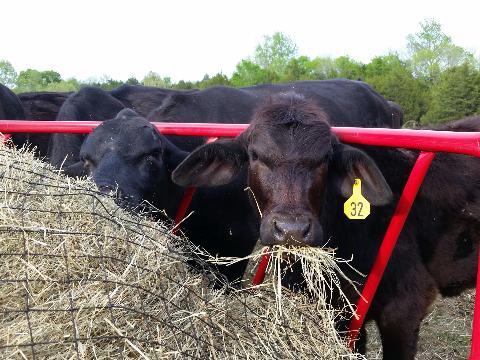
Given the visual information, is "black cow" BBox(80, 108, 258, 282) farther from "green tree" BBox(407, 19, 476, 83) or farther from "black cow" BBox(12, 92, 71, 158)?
"green tree" BBox(407, 19, 476, 83)

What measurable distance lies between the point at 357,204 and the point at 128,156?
1.58m

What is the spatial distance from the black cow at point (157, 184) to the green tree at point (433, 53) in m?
38.0

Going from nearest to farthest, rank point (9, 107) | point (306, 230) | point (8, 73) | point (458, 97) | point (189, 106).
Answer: point (306, 230)
point (189, 106)
point (9, 107)
point (458, 97)
point (8, 73)

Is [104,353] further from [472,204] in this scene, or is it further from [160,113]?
[160,113]

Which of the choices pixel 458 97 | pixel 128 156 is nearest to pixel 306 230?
pixel 128 156

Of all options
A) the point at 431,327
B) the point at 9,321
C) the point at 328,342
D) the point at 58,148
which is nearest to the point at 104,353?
the point at 9,321

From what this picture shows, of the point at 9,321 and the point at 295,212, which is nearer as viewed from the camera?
the point at 9,321

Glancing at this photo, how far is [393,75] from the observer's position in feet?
87.2

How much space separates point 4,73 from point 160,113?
59573 millimetres

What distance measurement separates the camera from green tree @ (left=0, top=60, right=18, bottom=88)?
191 ft

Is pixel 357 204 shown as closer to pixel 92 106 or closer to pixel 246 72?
pixel 92 106

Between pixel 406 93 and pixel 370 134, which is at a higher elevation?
pixel 370 134

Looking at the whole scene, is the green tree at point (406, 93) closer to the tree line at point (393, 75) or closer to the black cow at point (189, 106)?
the tree line at point (393, 75)

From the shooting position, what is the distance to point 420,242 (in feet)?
11.6
